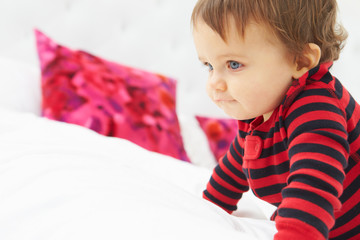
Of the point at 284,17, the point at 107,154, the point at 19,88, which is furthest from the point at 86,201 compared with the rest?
the point at 19,88

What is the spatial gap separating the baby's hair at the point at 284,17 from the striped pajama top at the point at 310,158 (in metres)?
0.07

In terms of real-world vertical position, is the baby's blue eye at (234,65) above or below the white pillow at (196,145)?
above

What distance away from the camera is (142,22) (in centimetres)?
201

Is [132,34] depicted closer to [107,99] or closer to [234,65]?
[107,99]

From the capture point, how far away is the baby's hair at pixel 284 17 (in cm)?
66

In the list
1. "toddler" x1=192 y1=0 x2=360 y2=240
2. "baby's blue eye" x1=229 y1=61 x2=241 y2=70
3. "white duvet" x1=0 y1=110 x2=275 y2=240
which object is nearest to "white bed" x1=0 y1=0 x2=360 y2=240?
"white duvet" x1=0 y1=110 x2=275 y2=240

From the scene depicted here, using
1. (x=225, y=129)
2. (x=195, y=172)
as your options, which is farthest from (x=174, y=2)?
(x=195, y=172)

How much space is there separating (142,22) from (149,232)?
167cm

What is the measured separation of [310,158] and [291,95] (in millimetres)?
143

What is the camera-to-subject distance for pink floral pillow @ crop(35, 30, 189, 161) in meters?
1.39

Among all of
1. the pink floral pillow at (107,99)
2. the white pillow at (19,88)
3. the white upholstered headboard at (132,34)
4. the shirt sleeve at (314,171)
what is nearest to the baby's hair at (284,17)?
the shirt sleeve at (314,171)

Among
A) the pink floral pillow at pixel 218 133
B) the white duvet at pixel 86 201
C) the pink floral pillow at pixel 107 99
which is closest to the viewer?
the white duvet at pixel 86 201

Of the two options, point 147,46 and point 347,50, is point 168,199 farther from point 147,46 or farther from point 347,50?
point 347,50

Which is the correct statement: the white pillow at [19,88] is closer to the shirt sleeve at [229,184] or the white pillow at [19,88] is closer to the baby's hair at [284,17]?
the shirt sleeve at [229,184]
